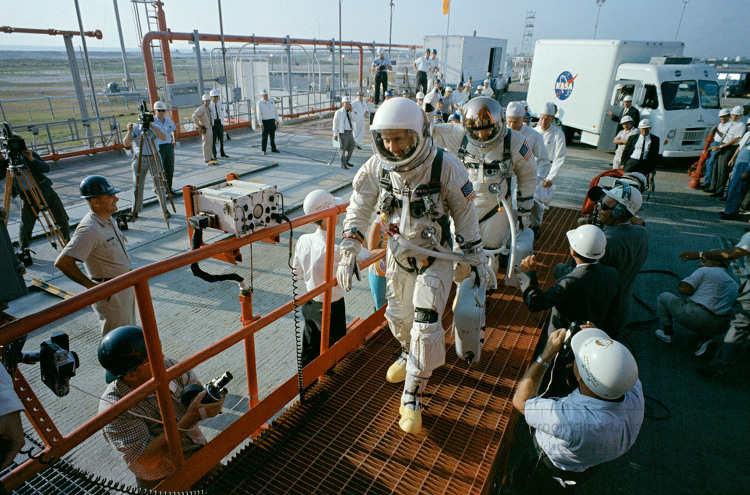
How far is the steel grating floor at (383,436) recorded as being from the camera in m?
2.57

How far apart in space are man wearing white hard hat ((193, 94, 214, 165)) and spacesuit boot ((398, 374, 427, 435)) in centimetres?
1073

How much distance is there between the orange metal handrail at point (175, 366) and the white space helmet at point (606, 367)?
6.05 feet

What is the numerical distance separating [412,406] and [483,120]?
2.90 meters

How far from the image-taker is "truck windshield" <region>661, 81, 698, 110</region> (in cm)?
1216

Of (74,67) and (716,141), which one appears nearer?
(716,141)

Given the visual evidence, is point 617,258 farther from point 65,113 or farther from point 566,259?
point 65,113

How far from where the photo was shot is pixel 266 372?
4191mm

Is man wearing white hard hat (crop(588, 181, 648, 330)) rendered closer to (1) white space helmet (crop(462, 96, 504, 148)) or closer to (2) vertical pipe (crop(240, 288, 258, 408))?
(1) white space helmet (crop(462, 96, 504, 148))

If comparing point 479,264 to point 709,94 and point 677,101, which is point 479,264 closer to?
point 677,101

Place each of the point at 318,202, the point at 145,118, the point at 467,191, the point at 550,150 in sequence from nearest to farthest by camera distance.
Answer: the point at 467,191, the point at 318,202, the point at 550,150, the point at 145,118

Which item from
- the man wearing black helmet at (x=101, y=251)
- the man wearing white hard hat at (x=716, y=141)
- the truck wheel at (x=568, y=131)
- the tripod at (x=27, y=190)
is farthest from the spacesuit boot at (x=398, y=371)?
the truck wheel at (x=568, y=131)

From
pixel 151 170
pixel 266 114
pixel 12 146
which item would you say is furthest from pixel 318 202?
pixel 266 114

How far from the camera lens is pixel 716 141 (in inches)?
411

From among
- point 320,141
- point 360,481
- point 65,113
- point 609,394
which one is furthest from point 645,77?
point 65,113
